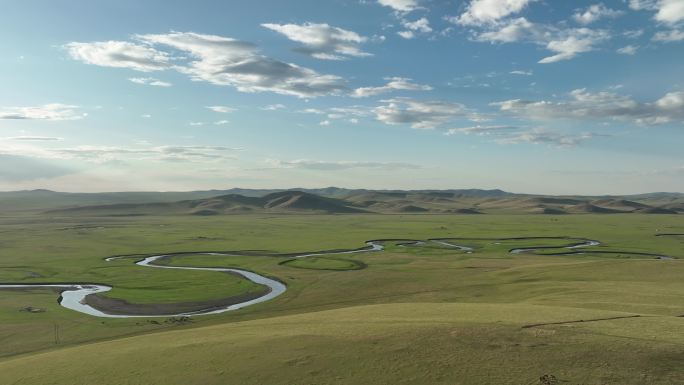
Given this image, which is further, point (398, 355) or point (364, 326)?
point (364, 326)

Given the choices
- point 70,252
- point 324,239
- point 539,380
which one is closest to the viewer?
point 539,380

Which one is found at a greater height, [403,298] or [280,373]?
[280,373]

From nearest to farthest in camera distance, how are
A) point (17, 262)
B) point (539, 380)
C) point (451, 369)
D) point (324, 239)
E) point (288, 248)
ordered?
1. point (539, 380)
2. point (451, 369)
3. point (17, 262)
4. point (288, 248)
5. point (324, 239)

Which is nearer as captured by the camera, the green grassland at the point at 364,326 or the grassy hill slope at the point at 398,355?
the grassy hill slope at the point at 398,355

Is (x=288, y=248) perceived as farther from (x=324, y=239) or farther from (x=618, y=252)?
(x=618, y=252)

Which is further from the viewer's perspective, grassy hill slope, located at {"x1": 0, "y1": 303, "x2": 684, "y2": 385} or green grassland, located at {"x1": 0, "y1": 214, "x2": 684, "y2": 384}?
green grassland, located at {"x1": 0, "y1": 214, "x2": 684, "y2": 384}

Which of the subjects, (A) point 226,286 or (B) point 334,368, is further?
(A) point 226,286

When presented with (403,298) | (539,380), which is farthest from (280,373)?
(403,298)

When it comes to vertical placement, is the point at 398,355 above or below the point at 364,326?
above
